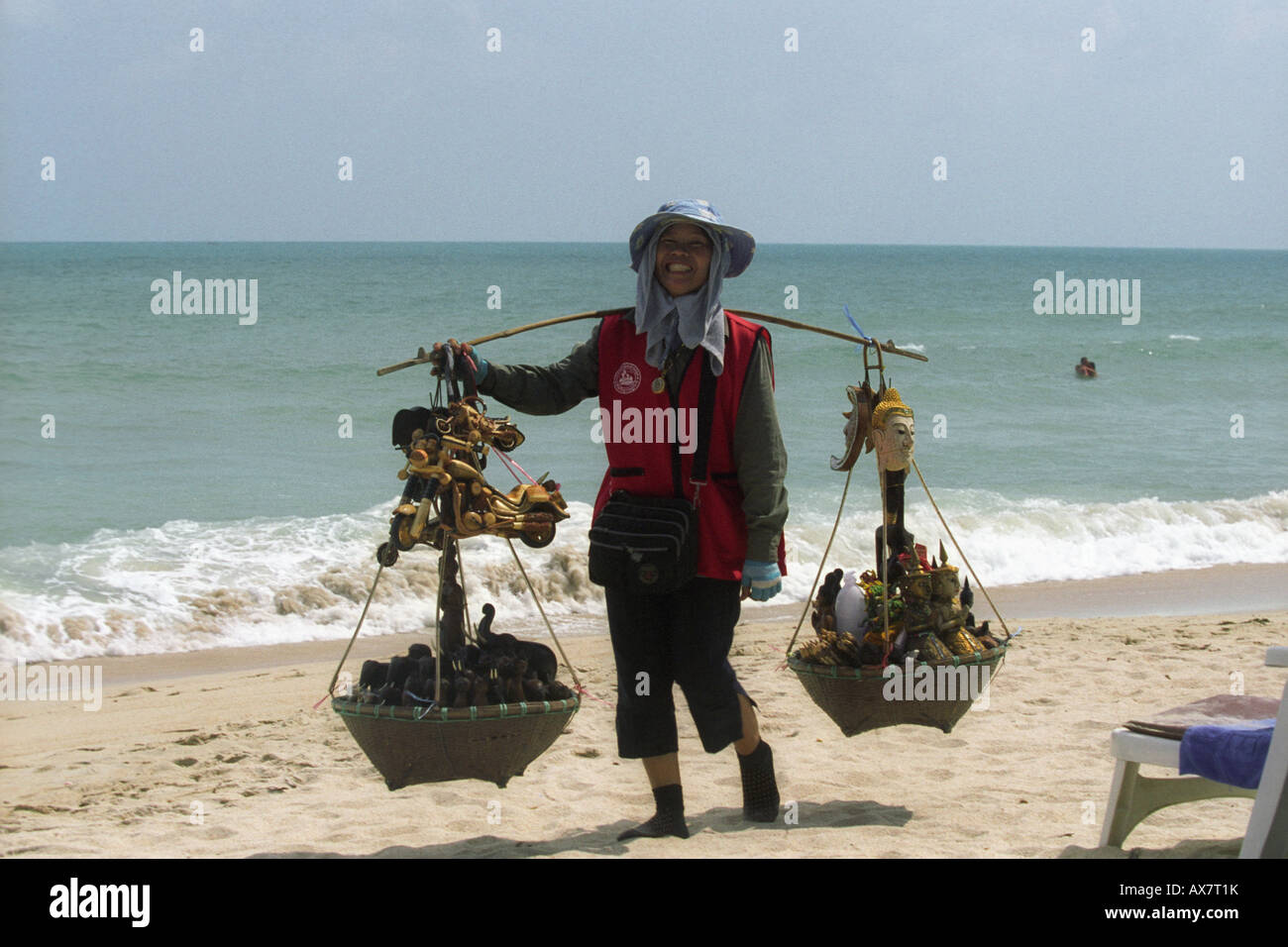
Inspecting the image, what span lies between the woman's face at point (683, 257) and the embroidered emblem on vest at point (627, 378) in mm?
224

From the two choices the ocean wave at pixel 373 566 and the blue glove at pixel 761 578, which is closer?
the blue glove at pixel 761 578

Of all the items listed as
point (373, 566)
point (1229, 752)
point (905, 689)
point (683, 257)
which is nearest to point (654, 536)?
point (683, 257)

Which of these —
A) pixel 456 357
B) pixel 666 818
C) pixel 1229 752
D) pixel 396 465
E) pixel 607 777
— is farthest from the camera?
pixel 396 465

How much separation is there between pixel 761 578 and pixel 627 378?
609 mm

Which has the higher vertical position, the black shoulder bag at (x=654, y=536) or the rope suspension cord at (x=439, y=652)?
the black shoulder bag at (x=654, y=536)

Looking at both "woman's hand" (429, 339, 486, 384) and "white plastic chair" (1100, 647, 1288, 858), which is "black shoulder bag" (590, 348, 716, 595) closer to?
"woman's hand" (429, 339, 486, 384)

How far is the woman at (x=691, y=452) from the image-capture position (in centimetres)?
340

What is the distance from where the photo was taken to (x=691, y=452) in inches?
135

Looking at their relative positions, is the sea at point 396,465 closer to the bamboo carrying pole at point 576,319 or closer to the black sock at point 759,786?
the bamboo carrying pole at point 576,319

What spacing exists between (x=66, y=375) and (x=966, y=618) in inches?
616

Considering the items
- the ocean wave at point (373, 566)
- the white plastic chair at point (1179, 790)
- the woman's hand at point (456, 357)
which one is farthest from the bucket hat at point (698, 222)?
the ocean wave at point (373, 566)

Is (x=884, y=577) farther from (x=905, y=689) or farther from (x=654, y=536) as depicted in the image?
(x=654, y=536)
